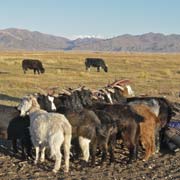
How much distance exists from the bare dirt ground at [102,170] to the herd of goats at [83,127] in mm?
189

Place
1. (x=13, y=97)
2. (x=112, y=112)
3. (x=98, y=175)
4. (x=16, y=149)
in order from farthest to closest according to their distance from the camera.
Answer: (x=13, y=97) → (x=16, y=149) → (x=112, y=112) → (x=98, y=175)

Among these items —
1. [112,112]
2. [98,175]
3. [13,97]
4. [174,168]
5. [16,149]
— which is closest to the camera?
[98,175]

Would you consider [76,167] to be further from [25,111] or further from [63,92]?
[63,92]

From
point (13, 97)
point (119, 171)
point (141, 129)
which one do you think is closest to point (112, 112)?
point (141, 129)

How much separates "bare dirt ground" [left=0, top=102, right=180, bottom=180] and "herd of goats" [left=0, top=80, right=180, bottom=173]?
7.4 inches

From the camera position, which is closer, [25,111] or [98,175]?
[98,175]

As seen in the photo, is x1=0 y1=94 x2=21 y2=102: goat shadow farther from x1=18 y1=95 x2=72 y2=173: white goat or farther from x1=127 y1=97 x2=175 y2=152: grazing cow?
x1=18 y1=95 x2=72 y2=173: white goat

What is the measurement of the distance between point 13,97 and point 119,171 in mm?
13389

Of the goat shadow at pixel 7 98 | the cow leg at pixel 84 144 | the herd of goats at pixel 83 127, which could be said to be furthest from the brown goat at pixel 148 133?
the goat shadow at pixel 7 98

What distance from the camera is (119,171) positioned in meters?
9.72

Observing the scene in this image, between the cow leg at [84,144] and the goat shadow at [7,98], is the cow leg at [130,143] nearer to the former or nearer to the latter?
the cow leg at [84,144]

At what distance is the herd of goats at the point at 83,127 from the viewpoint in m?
9.48

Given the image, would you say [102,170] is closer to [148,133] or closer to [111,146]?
[111,146]

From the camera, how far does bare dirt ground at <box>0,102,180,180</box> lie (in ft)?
30.5
